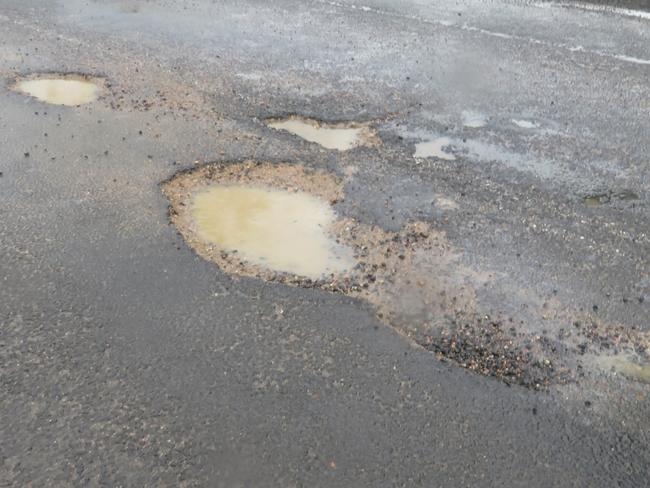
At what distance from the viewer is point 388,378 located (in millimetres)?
4535

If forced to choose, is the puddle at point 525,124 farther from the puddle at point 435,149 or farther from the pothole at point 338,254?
the pothole at point 338,254

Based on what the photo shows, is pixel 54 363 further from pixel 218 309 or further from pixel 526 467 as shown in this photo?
pixel 526 467

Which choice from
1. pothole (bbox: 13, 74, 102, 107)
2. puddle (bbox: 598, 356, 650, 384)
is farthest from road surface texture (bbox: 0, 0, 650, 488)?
pothole (bbox: 13, 74, 102, 107)

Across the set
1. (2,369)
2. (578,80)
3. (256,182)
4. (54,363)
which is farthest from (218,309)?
(578,80)

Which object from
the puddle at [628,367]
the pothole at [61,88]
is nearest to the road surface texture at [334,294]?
the puddle at [628,367]

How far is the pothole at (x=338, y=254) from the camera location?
4.85 metres

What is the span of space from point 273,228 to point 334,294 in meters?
1.16

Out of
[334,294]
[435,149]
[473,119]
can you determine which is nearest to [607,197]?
[435,149]

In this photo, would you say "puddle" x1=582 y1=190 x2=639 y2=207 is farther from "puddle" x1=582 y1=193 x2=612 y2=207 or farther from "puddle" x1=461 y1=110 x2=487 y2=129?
"puddle" x1=461 y1=110 x2=487 y2=129

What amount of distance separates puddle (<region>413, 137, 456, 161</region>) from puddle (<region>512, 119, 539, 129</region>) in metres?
1.13

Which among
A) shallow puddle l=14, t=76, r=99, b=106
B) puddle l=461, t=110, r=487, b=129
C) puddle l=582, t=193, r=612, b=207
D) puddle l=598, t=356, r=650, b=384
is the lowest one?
puddle l=598, t=356, r=650, b=384

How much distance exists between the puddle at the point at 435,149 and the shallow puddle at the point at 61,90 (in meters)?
4.41

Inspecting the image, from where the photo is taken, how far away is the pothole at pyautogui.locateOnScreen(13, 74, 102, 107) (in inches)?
332

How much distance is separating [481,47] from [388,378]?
795cm
